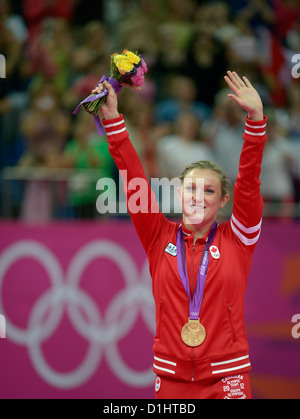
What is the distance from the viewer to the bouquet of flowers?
13.0 ft

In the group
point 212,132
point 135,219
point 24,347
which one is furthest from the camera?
point 212,132

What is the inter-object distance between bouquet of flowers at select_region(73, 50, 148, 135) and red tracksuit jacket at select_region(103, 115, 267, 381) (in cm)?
14

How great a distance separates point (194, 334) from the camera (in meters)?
3.92

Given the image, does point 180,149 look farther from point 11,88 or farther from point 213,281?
point 213,281

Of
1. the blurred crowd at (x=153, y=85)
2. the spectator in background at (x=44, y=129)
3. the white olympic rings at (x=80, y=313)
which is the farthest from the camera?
the blurred crowd at (x=153, y=85)

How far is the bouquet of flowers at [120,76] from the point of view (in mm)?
3961

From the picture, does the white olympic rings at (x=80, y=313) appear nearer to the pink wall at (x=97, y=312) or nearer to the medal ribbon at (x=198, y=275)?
the pink wall at (x=97, y=312)

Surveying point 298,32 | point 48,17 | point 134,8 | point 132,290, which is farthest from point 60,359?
point 298,32

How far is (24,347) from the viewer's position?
6965 mm

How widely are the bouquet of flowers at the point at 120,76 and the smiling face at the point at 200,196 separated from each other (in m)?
0.60

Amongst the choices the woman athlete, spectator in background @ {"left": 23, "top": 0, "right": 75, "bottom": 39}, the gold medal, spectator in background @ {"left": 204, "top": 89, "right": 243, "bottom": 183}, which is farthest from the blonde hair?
spectator in background @ {"left": 23, "top": 0, "right": 75, "bottom": 39}

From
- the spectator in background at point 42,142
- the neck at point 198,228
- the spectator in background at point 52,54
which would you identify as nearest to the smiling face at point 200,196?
the neck at point 198,228
